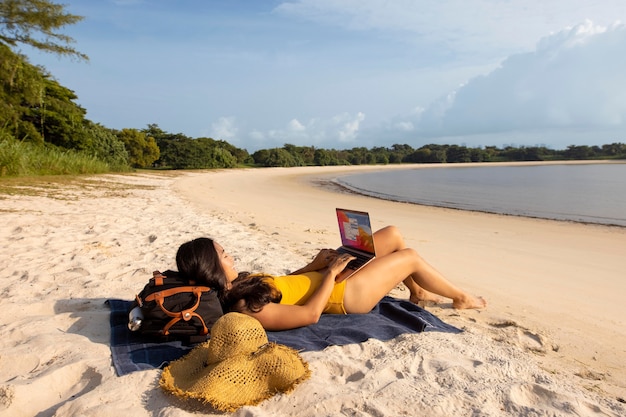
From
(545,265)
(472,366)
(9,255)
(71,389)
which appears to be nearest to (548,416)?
(472,366)

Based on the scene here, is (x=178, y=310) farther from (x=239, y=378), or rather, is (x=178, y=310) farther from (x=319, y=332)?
(x=319, y=332)

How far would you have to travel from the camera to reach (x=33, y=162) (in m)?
15.1

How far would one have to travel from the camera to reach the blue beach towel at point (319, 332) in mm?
2689

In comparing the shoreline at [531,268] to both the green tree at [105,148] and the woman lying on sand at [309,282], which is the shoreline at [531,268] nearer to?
the woman lying on sand at [309,282]

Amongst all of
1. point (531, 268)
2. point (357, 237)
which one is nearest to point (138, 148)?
point (531, 268)

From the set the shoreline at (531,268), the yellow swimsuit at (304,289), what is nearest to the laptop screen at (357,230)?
the yellow swimsuit at (304,289)

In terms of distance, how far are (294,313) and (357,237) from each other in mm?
753

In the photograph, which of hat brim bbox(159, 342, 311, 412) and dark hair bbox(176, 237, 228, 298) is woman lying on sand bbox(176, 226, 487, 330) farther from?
hat brim bbox(159, 342, 311, 412)

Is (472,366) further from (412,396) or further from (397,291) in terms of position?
(397,291)

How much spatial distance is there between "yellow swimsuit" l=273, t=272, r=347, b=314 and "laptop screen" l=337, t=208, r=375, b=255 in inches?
11.7

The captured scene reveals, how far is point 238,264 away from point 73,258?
5.64 feet

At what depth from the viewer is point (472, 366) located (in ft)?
8.69

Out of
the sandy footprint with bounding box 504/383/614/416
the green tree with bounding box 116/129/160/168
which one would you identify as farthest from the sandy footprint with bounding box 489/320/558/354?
the green tree with bounding box 116/129/160/168

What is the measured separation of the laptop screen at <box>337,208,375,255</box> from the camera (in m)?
3.19
